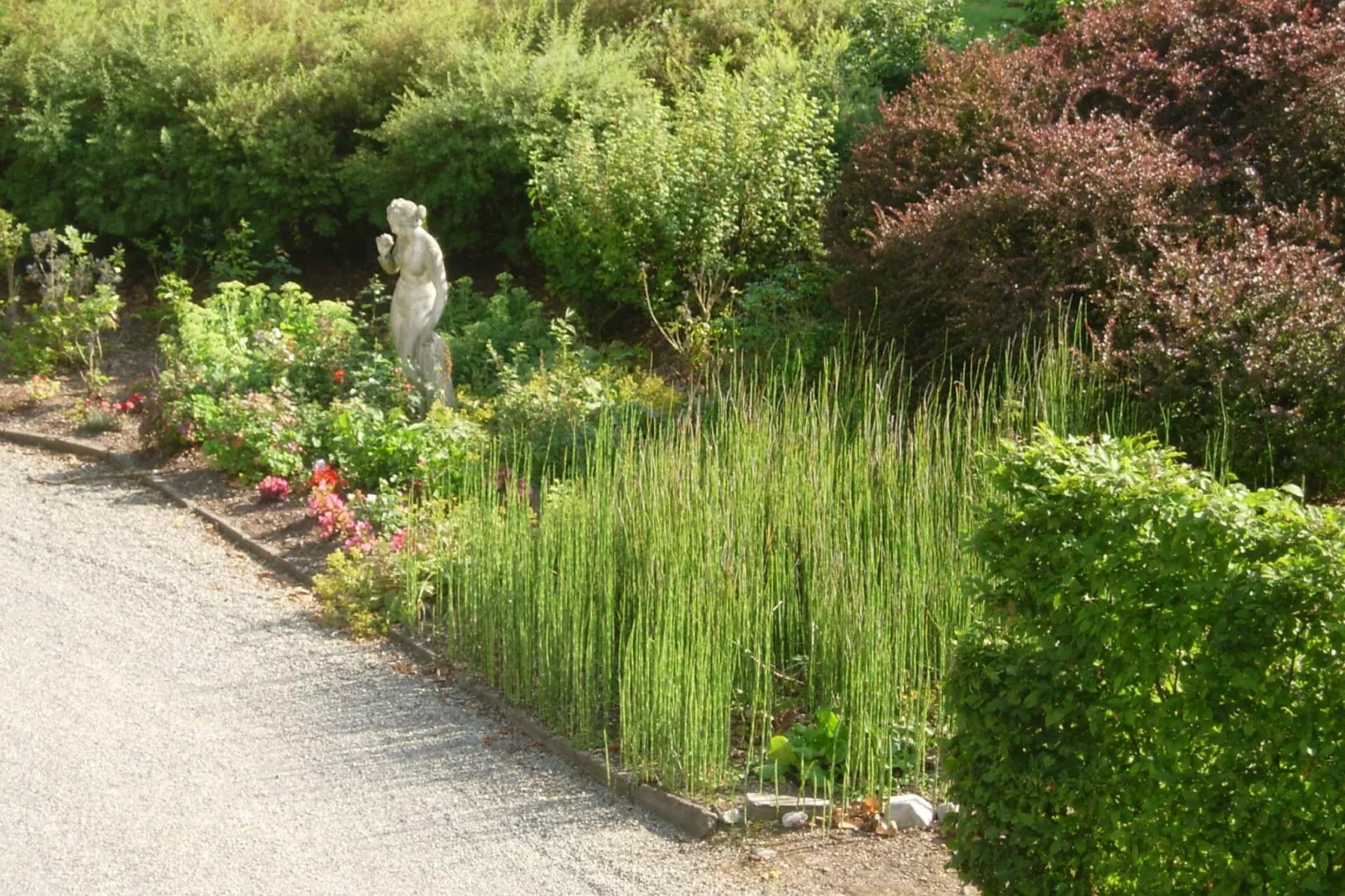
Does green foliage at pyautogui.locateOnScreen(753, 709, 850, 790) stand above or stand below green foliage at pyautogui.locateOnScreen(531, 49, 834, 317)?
below

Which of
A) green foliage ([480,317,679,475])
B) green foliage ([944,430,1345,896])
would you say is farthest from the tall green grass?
green foliage ([480,317,679,475])

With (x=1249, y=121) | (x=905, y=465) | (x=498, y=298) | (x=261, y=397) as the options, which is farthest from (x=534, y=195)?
(x=905, y=465)

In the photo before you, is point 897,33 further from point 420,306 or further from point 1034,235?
point 420,306

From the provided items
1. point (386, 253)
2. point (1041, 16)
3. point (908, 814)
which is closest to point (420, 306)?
point (386, 253)

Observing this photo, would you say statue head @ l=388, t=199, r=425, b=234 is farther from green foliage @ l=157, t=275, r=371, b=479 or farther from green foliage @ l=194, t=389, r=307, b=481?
green foliage @ l=194, t=389, r=307, b=481

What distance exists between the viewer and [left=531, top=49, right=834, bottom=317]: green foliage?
33.6 feet

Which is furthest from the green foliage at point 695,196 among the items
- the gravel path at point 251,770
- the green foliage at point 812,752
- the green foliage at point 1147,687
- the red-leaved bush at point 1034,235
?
the green foliage at point 1147,687

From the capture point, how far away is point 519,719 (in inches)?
227

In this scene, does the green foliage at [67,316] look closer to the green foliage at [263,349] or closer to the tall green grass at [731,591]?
the green foliage at [263,349]

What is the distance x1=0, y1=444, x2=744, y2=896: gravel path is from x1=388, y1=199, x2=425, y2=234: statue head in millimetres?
2377

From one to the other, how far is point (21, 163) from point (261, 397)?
5.28 m

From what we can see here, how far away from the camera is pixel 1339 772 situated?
11.0 feet

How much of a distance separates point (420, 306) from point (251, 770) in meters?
4.14

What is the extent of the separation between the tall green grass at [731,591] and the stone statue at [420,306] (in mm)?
2539
